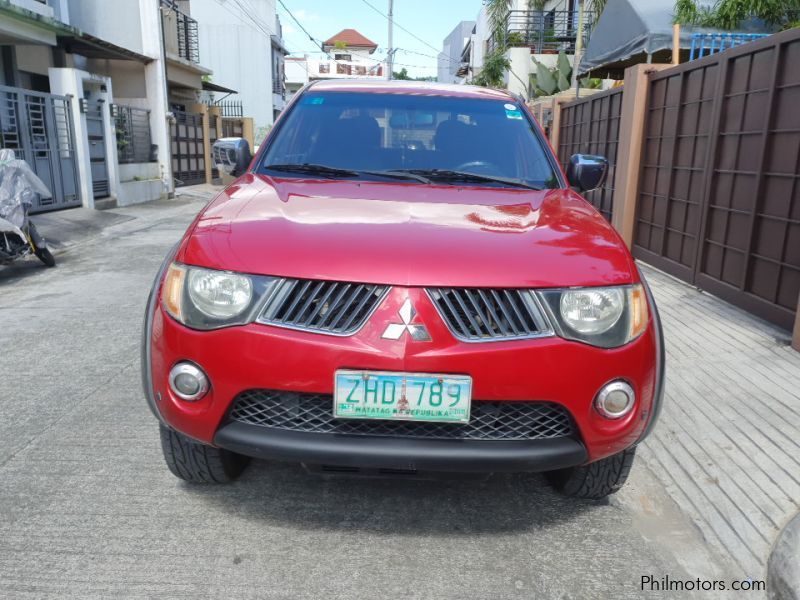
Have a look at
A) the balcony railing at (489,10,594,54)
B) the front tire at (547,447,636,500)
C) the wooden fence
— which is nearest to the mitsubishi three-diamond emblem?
the front tire at (547,447,636,500)

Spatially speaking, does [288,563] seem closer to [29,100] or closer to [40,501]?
[40,501]

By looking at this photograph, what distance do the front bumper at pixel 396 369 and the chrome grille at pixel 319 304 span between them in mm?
38

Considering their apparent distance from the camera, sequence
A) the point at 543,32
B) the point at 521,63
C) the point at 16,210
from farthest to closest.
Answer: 1. the point at 543,32
2. the point at 521,63
3. the point at 16,210

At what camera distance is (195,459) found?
2551 millimetres

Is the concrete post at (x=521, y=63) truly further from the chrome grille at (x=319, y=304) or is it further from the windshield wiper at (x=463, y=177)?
the chrome grille at (x=319, y=304)

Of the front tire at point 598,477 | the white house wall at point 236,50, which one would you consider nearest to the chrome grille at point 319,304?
the front tire at point 598,477

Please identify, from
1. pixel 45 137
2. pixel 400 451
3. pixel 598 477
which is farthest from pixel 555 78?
pixel 400 451

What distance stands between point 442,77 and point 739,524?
224 feet

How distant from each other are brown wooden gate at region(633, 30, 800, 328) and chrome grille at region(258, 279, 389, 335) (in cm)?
414

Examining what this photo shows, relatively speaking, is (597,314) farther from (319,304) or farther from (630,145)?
(630,145)

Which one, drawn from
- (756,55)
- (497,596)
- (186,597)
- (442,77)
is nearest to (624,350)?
(497,596)

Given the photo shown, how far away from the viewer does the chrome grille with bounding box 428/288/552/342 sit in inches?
82.1

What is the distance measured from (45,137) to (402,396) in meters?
11.8

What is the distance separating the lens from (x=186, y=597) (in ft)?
6.85
